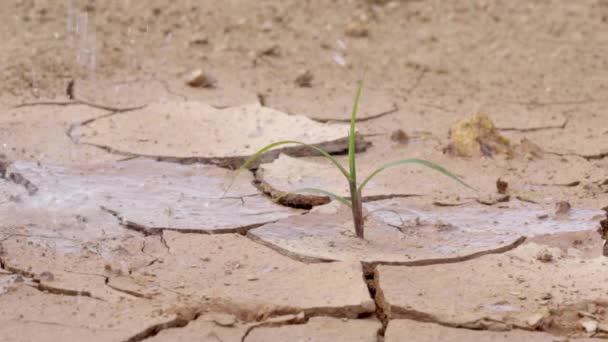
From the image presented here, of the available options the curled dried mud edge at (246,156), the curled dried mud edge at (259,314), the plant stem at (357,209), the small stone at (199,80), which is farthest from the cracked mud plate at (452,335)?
the small stone at (199,80)

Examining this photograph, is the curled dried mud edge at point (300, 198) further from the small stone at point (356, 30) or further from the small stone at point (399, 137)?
the small stone at point (356, 30)

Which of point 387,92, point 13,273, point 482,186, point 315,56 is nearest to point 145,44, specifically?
point 315,56

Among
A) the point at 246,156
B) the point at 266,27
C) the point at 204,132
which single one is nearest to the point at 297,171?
the point at 246,156

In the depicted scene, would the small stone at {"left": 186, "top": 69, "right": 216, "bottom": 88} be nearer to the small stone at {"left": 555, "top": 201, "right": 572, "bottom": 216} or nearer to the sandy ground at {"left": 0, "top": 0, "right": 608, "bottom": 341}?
the sandy ground at {"left": 0, "top": 0, "right": 608, "bottom": 341}

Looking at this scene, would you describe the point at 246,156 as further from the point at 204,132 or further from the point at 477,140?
the point at 477,140

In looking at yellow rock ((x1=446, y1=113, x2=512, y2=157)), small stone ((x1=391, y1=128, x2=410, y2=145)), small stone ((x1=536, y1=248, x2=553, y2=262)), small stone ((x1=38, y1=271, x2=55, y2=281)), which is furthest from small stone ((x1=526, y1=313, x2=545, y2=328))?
small stone ((x1=391, y1=128, x2=410, y2=145))

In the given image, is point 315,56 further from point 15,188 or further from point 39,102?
point 15,188
